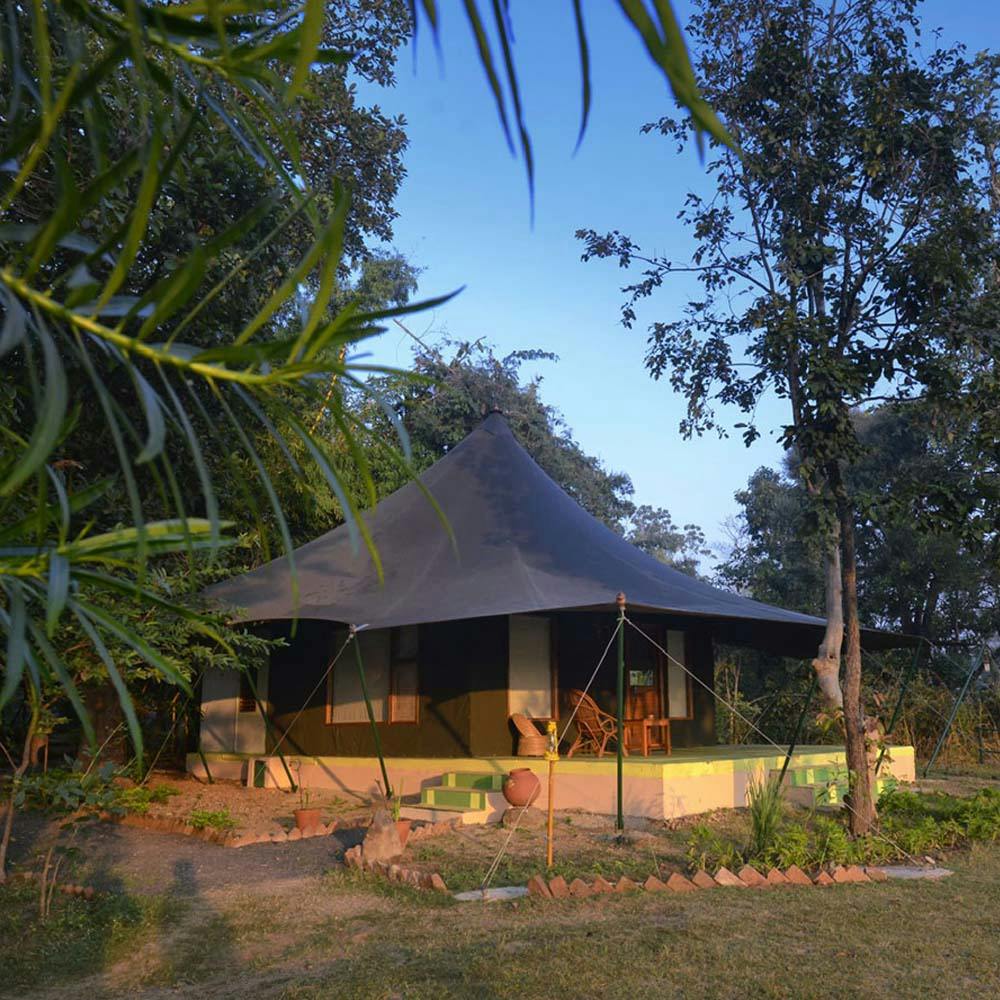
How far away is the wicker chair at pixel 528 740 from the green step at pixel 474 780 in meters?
0.49

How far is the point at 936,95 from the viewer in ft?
23.3

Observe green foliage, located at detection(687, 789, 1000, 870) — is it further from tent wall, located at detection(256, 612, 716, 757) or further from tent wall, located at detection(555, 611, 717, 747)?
tent wall, located at detection(256, 612, 716, 757)

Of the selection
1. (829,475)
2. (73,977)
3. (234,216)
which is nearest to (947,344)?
(829,475)

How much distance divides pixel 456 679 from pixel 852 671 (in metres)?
4.05

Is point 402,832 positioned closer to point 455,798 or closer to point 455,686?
point 455,798

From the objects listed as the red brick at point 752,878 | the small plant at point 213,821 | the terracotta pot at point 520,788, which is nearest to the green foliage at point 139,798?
the small plant at point 213,821

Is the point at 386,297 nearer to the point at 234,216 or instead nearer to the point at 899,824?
the point at 234,216

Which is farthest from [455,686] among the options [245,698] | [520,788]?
[245,698]

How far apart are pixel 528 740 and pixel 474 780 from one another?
0.66 metres

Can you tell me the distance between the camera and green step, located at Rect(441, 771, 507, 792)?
8.80m

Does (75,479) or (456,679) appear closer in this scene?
(75,479)

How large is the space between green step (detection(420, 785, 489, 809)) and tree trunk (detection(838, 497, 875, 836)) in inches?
114

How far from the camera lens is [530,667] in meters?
9.90

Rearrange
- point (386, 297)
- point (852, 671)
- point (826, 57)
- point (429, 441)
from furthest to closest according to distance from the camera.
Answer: point (386, 297) < point (429, 441) < point (826, 57) < point (852, 671)
